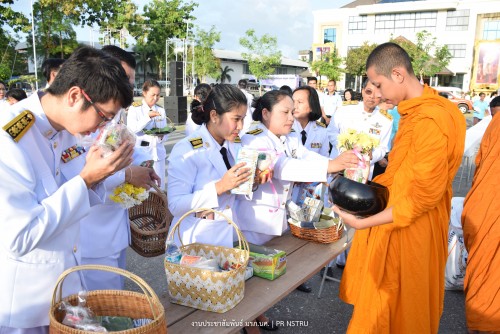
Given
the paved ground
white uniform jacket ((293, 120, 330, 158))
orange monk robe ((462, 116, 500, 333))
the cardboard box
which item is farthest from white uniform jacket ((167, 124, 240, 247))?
white uniform jacket ((293, 120, 330, 158))

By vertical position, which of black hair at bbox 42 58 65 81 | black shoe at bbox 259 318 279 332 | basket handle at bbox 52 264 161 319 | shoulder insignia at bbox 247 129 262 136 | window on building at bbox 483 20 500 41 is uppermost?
window on building at bbox 483 20 500 41

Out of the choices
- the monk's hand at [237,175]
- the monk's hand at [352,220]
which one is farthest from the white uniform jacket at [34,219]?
the monk's hand at [352,220]

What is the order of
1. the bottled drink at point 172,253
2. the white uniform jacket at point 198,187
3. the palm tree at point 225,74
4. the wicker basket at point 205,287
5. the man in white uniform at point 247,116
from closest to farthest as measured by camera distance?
the wicker basket at point 205,287, the bottled drink at point 172,253, the white uniform jacket at point 198,187, the man in white uniform at point 247,116, the palm tree at point 225,74

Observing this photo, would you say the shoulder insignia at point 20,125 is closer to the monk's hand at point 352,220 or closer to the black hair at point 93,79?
the black hair at point 93,79

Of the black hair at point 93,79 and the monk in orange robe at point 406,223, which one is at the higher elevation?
the black hair at point 93,79

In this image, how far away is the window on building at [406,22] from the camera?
4734 centimetres

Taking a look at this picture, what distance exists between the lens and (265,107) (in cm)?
326

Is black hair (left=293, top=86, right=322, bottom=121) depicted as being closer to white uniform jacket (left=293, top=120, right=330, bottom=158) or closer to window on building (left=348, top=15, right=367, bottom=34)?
white uniform jacket (left=293, top=120, right=330, bottom=158)

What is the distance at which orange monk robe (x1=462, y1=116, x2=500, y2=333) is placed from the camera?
3041 millimetres

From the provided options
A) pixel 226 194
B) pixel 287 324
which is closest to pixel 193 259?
pixel 226 194

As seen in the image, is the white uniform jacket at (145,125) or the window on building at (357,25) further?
the window on building at (357,25)

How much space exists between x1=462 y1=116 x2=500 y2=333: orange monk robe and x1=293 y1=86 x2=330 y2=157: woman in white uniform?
1.75 m

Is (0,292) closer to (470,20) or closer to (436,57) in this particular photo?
(436,57)

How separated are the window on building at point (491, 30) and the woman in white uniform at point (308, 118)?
49090mm
